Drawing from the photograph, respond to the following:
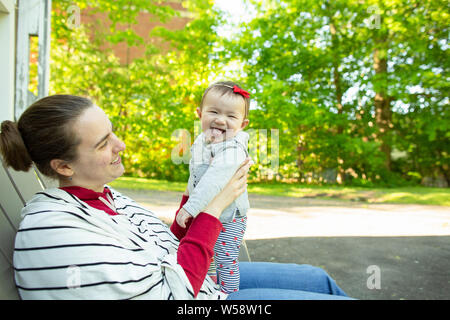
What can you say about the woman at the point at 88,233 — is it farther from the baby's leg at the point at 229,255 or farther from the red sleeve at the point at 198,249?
the baby's leg at the point at 229,255

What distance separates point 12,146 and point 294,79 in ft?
35.8

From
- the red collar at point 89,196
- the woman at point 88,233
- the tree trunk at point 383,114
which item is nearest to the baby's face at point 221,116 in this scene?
the woman at point 88,233

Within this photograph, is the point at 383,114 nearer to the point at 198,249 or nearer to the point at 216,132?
the point at 216,132

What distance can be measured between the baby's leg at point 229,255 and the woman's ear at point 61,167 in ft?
2.40

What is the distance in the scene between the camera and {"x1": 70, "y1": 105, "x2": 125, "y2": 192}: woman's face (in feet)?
3.93

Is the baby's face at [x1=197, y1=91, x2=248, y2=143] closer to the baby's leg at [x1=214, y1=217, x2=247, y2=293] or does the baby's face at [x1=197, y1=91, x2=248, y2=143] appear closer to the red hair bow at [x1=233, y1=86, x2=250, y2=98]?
the red hair bow at [x1=233, y1=86, x2=250, y2=98]

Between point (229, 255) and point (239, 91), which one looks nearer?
point (229, 255)

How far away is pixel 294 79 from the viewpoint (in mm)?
11258

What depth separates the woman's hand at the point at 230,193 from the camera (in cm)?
134

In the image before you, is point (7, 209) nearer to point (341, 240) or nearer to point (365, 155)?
point (341, 240)

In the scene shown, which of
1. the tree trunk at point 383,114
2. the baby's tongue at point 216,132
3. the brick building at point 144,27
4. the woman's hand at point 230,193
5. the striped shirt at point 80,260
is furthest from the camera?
the brick building at point 144,27

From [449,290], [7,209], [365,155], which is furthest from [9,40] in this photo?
[365,155]

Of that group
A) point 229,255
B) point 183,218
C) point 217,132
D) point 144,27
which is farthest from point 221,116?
point 144,27

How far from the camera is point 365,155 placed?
11852 millimetres
